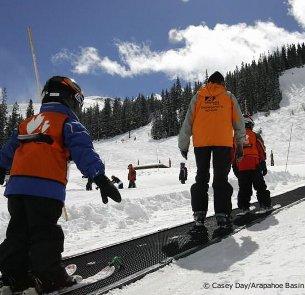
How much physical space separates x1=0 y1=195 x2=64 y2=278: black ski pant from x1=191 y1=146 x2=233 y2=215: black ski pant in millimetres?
2419

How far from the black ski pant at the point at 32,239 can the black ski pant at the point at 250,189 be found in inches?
165

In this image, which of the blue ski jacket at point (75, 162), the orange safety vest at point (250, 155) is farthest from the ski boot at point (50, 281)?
the orange safety vest at point (250, 155)

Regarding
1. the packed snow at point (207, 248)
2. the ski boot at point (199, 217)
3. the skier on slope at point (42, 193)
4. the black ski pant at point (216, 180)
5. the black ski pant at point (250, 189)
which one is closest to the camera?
the packed snow at point (207, 248)

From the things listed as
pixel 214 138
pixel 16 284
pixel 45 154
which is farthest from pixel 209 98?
pixel 16 284

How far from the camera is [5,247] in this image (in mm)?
2766

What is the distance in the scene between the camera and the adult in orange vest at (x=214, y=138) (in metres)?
4.75

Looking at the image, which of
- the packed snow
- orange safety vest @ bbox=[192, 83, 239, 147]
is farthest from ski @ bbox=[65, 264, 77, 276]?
orange safety vest @ bbox=[192, 83, 239, 147]

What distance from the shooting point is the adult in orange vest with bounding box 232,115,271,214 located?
6.39m

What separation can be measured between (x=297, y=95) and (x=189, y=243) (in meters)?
90.4

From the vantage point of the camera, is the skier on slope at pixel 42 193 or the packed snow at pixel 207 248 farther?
the skier on slope at pixel 42 193

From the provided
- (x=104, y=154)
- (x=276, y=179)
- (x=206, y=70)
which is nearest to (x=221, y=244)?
(x=276, y=179)

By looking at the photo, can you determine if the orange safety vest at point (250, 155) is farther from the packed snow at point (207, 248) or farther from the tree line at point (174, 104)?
the tree line at point (174, 104)

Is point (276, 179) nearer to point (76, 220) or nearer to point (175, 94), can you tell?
point (76, 220)

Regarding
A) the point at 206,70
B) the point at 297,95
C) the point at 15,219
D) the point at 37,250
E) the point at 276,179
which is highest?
the point at 206,70
